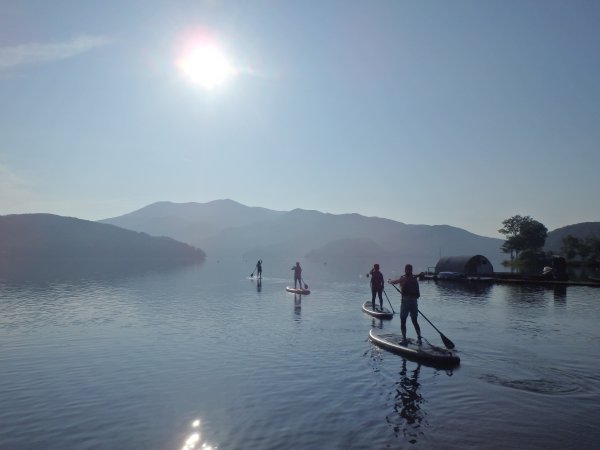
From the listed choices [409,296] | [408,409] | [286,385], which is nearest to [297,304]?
[409,296]

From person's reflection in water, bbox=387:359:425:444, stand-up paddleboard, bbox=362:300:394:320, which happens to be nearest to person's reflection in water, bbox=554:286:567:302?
stand-up paddleboard, bbox=362:300:394:320

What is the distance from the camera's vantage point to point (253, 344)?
22.3 m

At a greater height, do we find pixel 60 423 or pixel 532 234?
pixel 532 234

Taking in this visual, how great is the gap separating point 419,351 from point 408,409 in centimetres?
608

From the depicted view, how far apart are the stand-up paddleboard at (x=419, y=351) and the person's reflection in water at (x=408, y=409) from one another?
65.6 inches

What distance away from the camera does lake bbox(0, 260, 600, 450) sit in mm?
11109

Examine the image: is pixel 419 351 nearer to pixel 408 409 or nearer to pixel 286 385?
pixel 408 409

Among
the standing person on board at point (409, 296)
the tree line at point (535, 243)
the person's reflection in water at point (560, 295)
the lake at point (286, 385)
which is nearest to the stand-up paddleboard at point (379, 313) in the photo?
the lake at point (286, 385)

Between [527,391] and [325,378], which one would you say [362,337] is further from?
[527,391]

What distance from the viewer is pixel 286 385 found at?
50.3 ft

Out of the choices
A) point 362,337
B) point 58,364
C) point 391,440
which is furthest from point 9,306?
point 391,440

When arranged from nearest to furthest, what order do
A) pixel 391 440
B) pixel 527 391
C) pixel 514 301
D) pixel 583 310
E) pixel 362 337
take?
1. pixel 391 440
2. pixel 527 391
3. pixel 362 337
4. pixel 583 310
5. pixel 514 301

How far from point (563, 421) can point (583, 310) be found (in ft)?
96.7

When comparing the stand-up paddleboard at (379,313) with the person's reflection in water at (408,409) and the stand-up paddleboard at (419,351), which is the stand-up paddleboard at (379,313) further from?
the person's reflection in water at (408,409)
